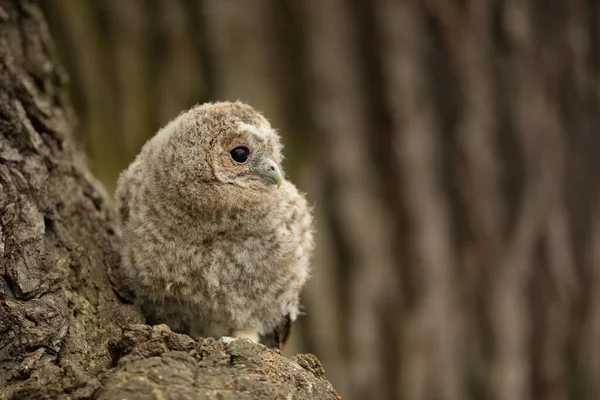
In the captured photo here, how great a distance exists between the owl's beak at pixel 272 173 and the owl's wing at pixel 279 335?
67cm

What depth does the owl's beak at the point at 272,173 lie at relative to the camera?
10.6 feet

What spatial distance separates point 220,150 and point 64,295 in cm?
88

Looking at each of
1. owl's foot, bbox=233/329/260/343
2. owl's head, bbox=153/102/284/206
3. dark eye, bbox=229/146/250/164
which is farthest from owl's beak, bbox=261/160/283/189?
owl's foot, bbox=233/329/260/343

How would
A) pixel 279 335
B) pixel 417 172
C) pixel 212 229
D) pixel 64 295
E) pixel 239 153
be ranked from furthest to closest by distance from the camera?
pixel 417 172
pixel 279 335
pixel 239 153
pixel 212 229
pixel 64 295

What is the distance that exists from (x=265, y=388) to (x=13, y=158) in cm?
146

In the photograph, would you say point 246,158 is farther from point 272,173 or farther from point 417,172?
point 417,172

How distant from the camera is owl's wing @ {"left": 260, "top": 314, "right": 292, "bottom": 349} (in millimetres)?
3479

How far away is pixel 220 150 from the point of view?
3.17m

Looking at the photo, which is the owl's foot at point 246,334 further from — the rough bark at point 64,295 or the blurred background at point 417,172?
the blurred background at point 417,172

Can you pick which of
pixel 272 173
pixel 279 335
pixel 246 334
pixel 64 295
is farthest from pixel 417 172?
pixel 64 295

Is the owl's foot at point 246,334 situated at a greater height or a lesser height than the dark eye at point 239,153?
lesser

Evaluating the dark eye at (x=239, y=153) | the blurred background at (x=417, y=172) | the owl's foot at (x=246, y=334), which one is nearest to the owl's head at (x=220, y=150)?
the dark eye at (x=239, y=153)

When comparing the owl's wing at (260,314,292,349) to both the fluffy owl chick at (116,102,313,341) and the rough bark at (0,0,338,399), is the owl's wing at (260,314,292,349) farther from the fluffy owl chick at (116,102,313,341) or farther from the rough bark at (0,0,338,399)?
the rough bark at (0,0,338,399)

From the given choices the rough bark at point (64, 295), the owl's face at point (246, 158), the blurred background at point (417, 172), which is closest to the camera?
the rough bark at point (64, 295)
